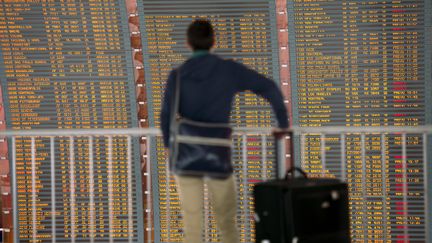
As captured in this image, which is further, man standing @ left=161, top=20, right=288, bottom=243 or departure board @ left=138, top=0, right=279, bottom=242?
departure board @ left=138, top=0, right=279, bottom=242

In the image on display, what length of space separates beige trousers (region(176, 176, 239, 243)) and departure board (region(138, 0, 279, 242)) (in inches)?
338

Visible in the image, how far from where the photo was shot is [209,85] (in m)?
2.89

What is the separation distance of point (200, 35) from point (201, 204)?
2.49 feet

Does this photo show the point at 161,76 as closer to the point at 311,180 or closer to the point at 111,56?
the point at 111,56

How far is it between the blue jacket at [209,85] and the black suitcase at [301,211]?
0.44m

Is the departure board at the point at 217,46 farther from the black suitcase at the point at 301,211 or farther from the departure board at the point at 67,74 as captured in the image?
the black suitcase at the point at 301,211

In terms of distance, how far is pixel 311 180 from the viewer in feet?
10.4

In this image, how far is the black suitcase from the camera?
120 inches

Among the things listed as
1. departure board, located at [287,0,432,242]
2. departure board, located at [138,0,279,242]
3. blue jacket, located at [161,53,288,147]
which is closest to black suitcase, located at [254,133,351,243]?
blue jacket, located at [161,53,288,147]

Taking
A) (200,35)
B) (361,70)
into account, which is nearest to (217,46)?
(361,70)

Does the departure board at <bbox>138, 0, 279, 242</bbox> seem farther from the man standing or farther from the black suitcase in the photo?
the man standing

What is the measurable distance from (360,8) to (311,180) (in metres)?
9.94

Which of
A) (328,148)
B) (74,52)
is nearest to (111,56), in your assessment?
(74,52)

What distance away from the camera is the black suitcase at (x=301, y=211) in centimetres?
304
